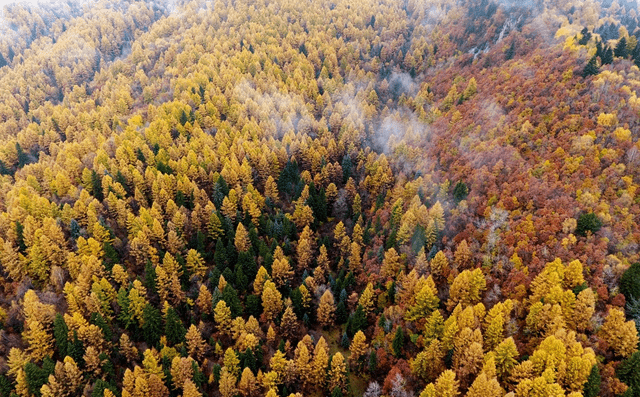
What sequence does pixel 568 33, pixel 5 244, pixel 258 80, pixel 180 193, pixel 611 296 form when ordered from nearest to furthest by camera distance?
pixel 611 296 → pixel 5 244 → pixel 180 193 → pixel 568 33 → pixel 258 80

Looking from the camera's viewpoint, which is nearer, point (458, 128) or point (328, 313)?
point (328, 313)

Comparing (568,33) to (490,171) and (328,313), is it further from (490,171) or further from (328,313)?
(328,313)

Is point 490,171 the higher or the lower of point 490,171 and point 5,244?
the higher

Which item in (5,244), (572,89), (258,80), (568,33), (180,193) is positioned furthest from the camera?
(258,80)

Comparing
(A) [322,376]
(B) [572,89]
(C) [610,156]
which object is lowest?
(A) [322,376]

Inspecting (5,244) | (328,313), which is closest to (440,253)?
(328,313)

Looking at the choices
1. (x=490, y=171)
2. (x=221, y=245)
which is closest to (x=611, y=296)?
(x=490, y=171)

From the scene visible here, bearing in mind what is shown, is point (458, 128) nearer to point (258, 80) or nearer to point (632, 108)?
point (632, 108)
